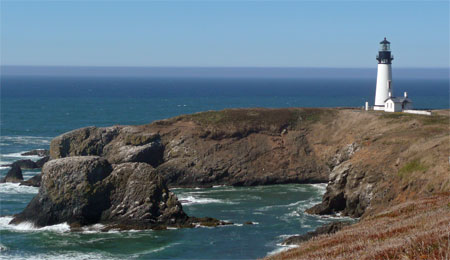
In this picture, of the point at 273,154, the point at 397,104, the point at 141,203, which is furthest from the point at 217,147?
the point at 141,203

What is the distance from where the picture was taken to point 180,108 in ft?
607

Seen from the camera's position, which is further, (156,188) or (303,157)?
(303,157)

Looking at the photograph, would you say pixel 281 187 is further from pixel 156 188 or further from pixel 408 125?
pixel 156 188

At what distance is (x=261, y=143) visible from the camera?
83.9 metres

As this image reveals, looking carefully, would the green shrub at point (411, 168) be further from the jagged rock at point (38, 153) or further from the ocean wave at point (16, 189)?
the jagged rock at point (38, 153)

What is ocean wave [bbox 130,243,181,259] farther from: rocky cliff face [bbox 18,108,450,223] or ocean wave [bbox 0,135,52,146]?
ocean wave [bbox 0,135,52,146]

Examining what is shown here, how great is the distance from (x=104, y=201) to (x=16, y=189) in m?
19.9

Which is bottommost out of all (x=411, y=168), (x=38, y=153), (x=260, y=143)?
(x=38, y=153)

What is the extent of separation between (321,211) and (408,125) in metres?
22.8

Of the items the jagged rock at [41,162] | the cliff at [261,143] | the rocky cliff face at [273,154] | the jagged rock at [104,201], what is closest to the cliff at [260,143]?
the cliff at [261,143]

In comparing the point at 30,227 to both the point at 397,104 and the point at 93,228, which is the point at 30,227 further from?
the point at 397,104

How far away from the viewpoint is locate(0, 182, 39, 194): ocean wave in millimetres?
70725

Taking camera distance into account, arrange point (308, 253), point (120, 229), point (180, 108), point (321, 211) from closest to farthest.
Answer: point (308, 253) → point (120, 229) → point (321, 211) → point (180, 108)

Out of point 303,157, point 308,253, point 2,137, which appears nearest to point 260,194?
point 303,157
